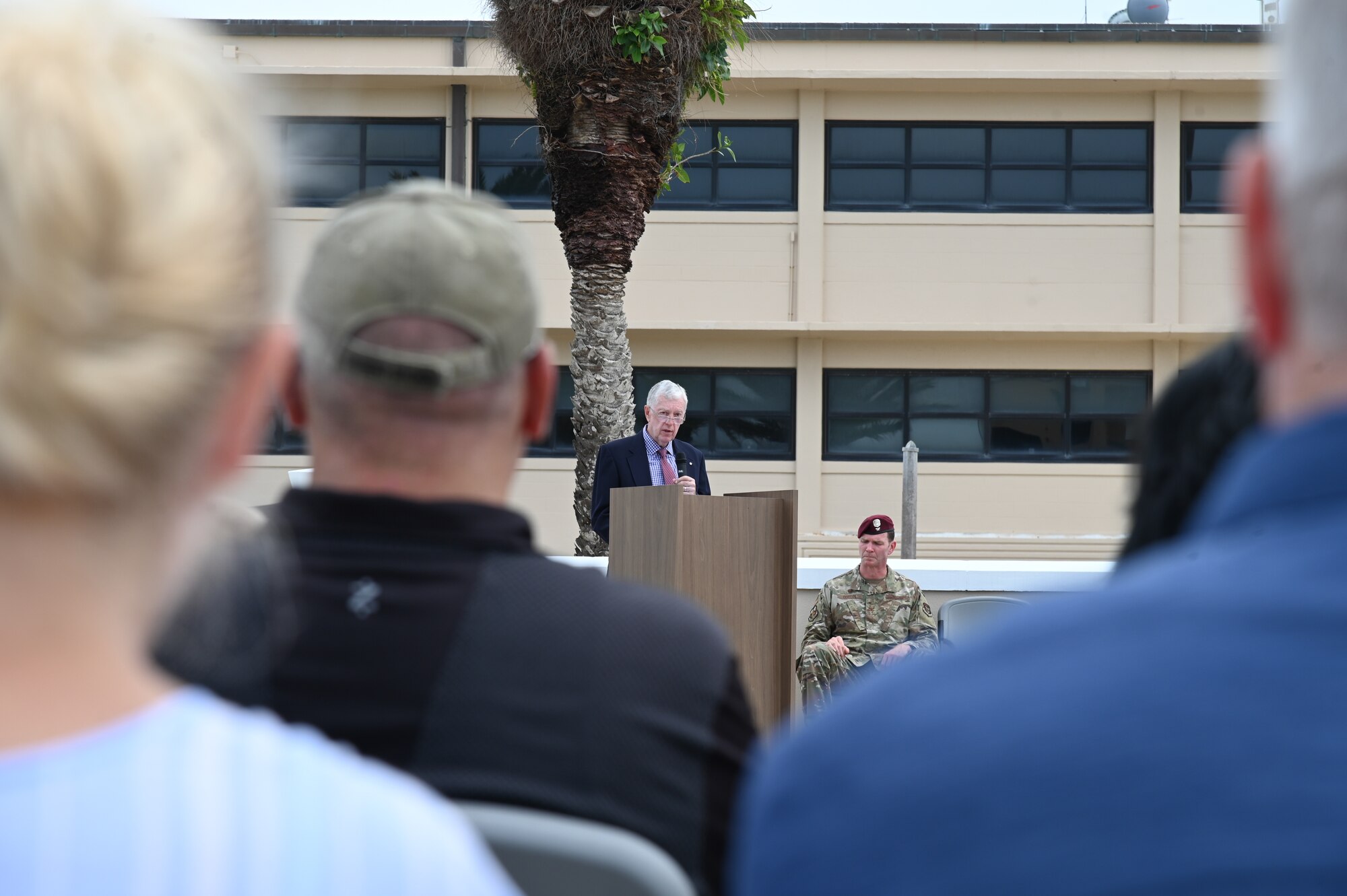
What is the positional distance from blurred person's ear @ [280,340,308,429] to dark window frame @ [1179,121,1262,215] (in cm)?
2112

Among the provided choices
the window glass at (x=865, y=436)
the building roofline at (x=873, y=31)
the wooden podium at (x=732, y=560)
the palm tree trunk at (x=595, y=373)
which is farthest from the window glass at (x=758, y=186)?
the wooden podium at (x=732, y=560)

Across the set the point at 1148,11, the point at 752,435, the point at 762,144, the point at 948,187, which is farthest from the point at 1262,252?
the point at 1148,11

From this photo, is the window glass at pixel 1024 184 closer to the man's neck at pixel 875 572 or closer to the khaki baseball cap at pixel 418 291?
the man's neck at pixel 875 572

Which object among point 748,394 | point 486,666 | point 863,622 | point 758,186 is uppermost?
point 758,186

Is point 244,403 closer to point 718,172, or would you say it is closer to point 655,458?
point 655,458

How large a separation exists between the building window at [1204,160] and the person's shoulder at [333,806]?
72.7ft

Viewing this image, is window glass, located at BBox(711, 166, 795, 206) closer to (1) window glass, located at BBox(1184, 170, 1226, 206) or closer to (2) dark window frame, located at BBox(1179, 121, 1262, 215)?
(2) dark window frame, located at BBox(1179, 121, 1262, 215)

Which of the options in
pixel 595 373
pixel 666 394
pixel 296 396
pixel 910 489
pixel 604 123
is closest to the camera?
pixel 296 396

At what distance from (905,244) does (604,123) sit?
11080mm

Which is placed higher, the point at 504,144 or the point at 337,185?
the point at 504,144

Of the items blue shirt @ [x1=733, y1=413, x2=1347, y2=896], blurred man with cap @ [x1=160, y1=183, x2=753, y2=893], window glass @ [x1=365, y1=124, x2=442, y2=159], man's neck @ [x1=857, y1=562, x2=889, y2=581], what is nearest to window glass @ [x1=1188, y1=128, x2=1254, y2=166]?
window glass @ [x1=365, y1=124, x2=442, y2=159]

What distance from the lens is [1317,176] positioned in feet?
2.50

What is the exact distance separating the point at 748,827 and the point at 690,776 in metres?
0.77

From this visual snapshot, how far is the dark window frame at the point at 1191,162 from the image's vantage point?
20.8 metres
